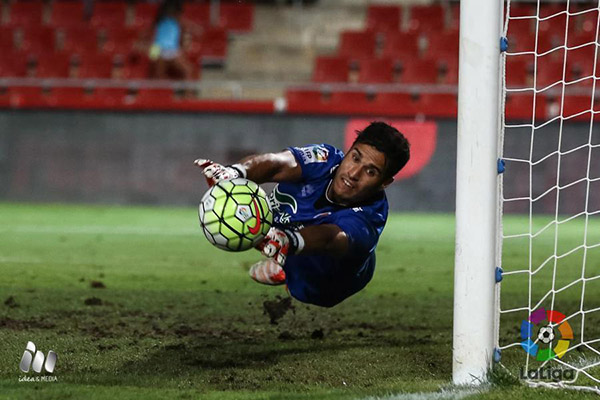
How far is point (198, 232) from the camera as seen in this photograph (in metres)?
12.0

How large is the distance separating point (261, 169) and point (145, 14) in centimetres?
1448

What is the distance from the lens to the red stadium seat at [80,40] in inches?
683

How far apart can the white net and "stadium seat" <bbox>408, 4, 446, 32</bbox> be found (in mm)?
1314

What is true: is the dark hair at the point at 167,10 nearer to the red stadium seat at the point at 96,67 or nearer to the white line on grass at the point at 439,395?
the red stadium seat at the point at 96,67

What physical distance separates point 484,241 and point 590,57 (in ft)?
41.5

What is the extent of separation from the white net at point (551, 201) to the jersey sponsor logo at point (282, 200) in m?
1.32

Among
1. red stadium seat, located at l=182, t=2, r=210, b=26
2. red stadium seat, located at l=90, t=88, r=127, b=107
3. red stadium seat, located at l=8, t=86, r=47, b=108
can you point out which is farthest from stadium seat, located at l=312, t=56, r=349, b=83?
red stadium seat, located at l=8, t=86, r=47, b=108

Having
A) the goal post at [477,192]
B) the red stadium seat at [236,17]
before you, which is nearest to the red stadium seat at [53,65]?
the red stadium seat at [236,17]

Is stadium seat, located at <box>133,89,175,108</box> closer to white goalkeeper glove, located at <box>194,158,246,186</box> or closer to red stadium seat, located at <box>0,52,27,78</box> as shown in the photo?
red stadium seat, located at <box>0,52,27,78</box>

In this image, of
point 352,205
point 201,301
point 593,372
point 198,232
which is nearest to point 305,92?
point 198,232

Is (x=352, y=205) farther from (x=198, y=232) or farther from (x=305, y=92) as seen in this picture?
(x=305, y=92)

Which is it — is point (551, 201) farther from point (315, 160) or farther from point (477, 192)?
point (477, 192)

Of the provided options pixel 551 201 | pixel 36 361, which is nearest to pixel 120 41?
pixel 551 201

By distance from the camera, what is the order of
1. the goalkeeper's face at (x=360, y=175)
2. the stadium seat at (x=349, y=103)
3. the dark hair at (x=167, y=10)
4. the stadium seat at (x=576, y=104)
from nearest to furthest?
the goalkeeper's face at (x=360, y=175) < the stadium seat at (x=349, y=103) < the stadium seat at (x=576, y=104) < the dark hair at (x=167, y=10)
